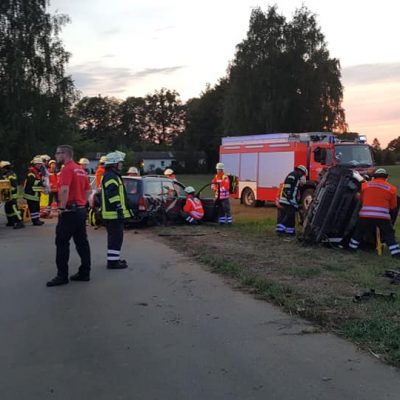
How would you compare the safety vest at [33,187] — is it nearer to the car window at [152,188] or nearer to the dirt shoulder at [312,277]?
the car window at [152,188]

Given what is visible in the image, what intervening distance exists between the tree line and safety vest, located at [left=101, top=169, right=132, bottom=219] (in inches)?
1017

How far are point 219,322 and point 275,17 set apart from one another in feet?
165

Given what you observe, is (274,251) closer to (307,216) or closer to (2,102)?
(307,216)

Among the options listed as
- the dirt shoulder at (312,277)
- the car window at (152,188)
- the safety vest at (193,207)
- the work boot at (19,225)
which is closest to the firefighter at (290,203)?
the dirt shoulder at (312,277)

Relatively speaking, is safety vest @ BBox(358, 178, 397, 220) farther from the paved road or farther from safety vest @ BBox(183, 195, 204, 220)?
safety vest @ BBox(183, 195, 204, 220)

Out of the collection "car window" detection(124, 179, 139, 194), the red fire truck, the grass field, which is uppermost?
the red fire truck

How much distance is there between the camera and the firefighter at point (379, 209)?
32.7ft

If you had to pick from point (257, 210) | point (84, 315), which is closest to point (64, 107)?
point (257, 210)

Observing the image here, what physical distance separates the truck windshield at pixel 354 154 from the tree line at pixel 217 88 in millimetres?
21212

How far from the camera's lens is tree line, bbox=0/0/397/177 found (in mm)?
33875

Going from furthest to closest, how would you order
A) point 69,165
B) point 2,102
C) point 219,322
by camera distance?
point 2,102 < point 69,165 < point 219,322

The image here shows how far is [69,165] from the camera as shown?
7863 millimetres

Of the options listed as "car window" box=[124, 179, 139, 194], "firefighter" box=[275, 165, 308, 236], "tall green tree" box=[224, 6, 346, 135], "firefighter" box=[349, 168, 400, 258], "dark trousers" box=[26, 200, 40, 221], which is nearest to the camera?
"firefighter" box=[349, 168, 400, 258]

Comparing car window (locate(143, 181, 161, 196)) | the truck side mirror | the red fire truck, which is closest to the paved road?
car window (locate(143, 181, 161, 196))
